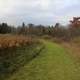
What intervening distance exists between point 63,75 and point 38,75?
4.07 ft

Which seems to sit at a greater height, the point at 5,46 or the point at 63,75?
the point at 5,46

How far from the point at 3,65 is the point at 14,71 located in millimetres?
631

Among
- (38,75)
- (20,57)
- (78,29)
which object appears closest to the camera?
(38,75)

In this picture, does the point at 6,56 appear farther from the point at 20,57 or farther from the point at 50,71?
the point at 50,71

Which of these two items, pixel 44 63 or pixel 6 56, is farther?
pixel 44 63

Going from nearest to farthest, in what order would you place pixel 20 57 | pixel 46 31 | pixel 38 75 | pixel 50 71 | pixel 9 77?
1. pixel 9 77
2. pixel 38 75
3. pixel 50 71
4. pixel 20 57
5. pixel 46 31

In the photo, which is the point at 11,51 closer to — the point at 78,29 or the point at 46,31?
the point at 78,29

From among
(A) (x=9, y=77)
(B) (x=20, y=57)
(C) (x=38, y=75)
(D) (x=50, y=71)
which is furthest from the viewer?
(B) (x=20, y=57)

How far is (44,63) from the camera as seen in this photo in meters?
17.7

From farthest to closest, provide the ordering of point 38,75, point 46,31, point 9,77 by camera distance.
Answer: point 46,31 < point 38,75 < point 9,77

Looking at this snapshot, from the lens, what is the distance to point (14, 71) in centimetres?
1384

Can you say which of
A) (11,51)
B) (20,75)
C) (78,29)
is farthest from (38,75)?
(78,29)

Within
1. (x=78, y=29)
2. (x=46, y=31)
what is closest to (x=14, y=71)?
(x=78, y=29)

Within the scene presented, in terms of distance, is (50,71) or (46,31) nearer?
(50,71)
